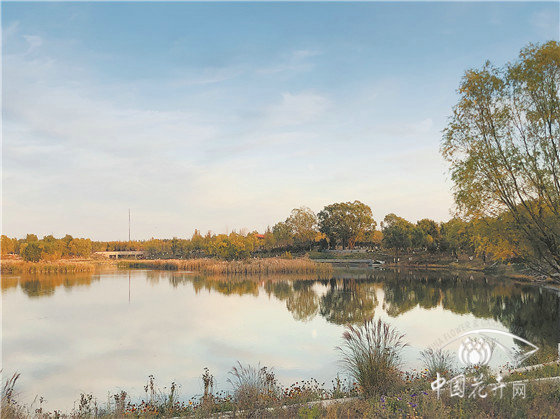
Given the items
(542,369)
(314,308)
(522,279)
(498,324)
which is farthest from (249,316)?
(522,279)

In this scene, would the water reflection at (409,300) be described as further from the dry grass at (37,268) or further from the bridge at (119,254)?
the bridge at (119,254)

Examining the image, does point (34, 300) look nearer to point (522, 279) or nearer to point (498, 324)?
point (498, 324)

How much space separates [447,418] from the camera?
4879 mm

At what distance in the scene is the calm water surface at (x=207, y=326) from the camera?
10164 millimetres

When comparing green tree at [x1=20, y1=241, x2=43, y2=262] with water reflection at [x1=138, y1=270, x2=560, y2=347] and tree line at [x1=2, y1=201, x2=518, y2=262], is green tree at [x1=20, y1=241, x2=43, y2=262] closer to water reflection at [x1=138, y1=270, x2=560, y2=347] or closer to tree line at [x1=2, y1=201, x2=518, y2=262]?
tree line at [x1=2, y1=201, x2=518, y2=262]

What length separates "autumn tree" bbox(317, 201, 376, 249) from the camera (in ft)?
251

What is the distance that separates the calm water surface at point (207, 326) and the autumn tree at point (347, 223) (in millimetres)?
47126

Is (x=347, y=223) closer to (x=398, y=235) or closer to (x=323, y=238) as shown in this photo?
(x=323, y=238)

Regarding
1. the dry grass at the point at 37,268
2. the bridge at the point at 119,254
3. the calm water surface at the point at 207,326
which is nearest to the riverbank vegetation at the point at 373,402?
the calm water surface at the point at 207,326

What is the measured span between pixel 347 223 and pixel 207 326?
62.4 m

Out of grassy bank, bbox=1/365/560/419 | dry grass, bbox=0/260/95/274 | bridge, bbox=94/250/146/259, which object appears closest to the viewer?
grassy bank, bbox=1/365/560/419

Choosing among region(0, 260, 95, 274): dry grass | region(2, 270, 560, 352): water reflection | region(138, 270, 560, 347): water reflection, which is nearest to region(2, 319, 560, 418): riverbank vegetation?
region(138, 270, 560, 347): water reflection

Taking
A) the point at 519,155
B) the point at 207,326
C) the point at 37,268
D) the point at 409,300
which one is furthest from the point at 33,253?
the point at 519,155

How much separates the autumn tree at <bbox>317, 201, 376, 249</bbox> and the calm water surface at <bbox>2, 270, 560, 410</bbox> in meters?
47.1
